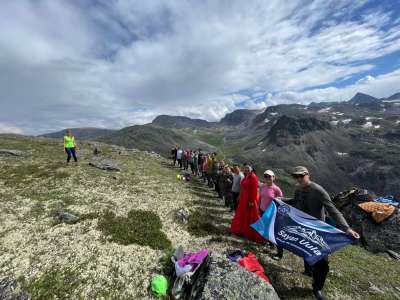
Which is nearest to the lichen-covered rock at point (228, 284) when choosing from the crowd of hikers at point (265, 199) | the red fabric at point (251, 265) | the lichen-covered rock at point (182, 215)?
the red fabric at point (251, 265)

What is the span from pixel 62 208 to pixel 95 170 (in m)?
10.9

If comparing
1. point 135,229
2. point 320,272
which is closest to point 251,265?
point 320,272

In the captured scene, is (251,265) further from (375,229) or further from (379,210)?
(379,210)

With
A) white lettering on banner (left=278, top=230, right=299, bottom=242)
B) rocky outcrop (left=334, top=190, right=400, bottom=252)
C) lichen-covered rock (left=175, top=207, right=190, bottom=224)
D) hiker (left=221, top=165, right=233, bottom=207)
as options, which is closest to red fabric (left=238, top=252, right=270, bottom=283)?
white lettering on banner (left=278, top=230, right=299, bottom=242)

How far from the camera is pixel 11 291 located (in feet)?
33.0

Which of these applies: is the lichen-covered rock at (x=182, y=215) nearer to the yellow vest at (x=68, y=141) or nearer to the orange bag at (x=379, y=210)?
the orange bag at (x=379, y=210)

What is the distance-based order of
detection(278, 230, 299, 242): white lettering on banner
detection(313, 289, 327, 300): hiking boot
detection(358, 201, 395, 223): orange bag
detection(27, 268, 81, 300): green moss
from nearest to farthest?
detection(313, 289, 327, 300): hiking boot, detection(27, 268, 81, 300): green moss, detection(278, 230, 299, 242): white lettering on banner, detection(358, 201, 395, 223): orange bag

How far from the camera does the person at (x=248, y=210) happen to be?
14.8 m

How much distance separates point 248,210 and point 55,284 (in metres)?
10.5

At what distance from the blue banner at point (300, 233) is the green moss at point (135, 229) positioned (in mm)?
5815

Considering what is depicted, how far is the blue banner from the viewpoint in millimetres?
9430

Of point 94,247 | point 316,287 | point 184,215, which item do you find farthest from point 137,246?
point 316,287

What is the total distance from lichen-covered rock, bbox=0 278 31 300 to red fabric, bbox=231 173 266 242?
431 inches

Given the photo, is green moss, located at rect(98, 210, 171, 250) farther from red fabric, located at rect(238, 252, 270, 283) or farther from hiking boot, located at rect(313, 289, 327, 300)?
hiking boot, located at rect(313, 289, 327, 300)
